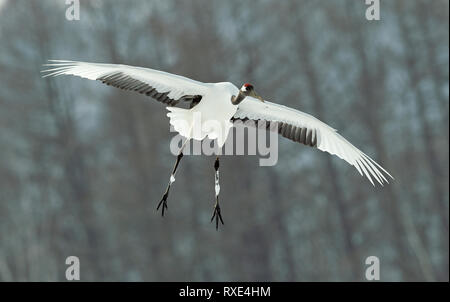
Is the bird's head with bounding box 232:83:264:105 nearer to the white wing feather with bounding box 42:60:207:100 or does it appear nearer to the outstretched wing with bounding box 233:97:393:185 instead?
the white wing feather with bounding box 42:60:207:100

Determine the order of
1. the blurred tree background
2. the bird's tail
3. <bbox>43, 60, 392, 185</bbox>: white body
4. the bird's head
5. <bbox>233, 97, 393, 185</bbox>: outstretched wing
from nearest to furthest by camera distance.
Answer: <bbox>43, 60, 392, 185</bbox>: white body < the bird's head < the bird's tail < <bbox>233, 97, 393, 185</bbox>: outstretched wing < the blurred tree background

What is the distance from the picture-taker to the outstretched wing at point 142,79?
8.57m

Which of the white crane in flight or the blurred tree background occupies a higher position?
the blurred tree background

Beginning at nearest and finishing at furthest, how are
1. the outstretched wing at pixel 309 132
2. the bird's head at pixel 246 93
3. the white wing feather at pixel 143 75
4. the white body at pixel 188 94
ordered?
the white wing feather at pixel 143 75, the white body at pixel 188 94, the bird's head at pixel 246 93, the outstretched wing at pixel 309 132

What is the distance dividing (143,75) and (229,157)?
12.0 meters

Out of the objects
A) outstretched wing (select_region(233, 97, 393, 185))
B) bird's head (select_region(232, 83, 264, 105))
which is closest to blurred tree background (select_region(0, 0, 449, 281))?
outstretched wing (select_region(233, 97, 393, 185))

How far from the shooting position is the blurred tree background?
21.1 m

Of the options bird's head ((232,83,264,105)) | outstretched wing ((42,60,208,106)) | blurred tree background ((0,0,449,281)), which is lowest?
bird's head ((232,83,264,105))

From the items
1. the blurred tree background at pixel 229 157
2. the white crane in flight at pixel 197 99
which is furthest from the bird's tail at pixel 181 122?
the blurred tree background at pixel 229 157

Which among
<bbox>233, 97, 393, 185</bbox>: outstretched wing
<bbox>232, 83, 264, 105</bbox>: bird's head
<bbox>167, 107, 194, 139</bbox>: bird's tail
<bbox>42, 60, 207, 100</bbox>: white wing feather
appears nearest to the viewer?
<bbox>42, 60, 207, 100</bbox>: white wing feather

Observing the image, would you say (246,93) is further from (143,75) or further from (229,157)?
(229,157)

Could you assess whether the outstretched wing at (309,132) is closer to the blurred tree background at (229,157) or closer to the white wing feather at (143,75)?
the white wing feather at (143,75)

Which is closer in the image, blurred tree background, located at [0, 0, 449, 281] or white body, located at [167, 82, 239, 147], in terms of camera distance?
white body, located at [167, 82, 239, 147]

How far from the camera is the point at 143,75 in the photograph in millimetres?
8750
